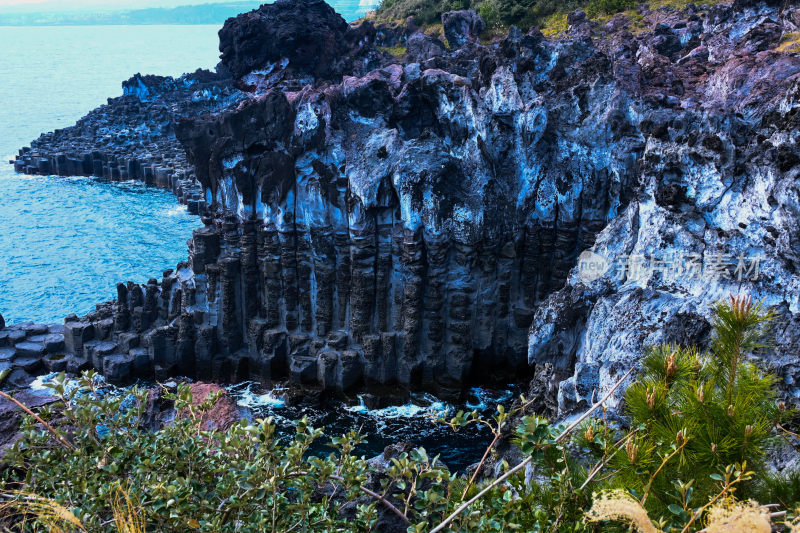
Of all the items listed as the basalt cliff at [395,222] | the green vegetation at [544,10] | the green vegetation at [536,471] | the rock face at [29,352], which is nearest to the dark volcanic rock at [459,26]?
the green vegetation at [544,10]

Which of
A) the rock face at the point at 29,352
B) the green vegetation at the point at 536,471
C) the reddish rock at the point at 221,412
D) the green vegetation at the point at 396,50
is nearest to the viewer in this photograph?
the green vegetation at the point at 536,471

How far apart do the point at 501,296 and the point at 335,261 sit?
20.5 ft

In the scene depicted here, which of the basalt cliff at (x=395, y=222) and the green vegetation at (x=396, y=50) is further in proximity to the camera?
the green vegetation at (x=396, y=50)

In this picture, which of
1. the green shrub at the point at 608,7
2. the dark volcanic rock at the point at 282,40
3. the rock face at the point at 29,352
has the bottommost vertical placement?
the rock face at the point at 29,352

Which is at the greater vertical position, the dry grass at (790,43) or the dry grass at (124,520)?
the dry grass at (790,43)

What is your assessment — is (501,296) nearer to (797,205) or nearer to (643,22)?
(797,205)

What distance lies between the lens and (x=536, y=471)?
674 cm

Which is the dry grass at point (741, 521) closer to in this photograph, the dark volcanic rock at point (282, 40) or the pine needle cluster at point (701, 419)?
the pine needle cluster at point (701, 419)

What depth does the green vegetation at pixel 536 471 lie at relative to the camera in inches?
214

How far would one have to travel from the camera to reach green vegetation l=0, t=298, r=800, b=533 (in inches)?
214

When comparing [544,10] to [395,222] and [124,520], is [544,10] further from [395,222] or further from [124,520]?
[124,520]

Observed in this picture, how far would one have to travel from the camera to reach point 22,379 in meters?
25.9

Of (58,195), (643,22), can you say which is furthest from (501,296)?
(58,195)

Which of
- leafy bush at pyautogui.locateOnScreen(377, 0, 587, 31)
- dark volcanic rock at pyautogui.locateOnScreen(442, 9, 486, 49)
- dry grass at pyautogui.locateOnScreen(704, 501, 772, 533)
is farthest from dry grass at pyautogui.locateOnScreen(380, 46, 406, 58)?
→ dry grass at pyautogui.locateOnScreen(704, 501, 772, 533)
